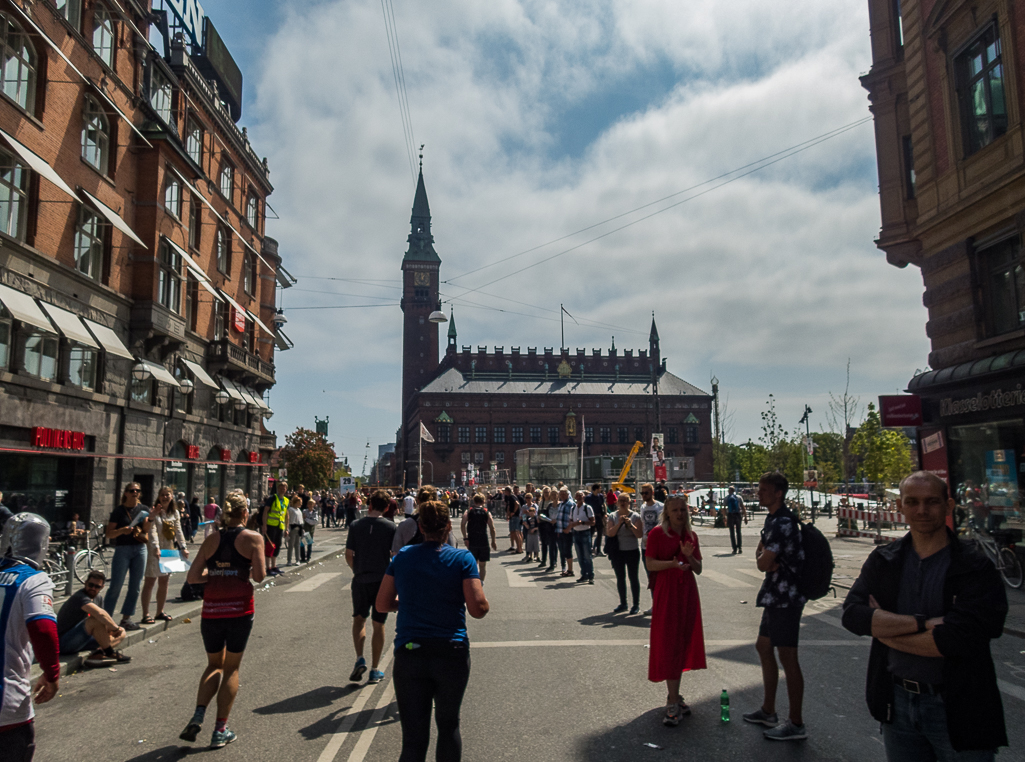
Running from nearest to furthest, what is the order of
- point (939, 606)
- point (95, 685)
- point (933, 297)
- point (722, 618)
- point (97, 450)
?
point (939, 606) < point (95, 685) < point (722, 618) < point (933, 297) < point (97, 450)

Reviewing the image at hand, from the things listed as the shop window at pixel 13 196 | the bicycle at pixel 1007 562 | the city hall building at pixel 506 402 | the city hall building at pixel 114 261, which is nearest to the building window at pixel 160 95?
the city hall building at pixel 114 261

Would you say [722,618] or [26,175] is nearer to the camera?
[722,618]

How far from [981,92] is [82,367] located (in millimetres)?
21919

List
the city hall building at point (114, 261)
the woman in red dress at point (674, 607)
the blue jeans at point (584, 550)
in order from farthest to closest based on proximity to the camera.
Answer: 1. the city hall building at point (114, 261)
2. the blue jeans at point (584, 550)
3. the woman in red dress at point (674, 607)

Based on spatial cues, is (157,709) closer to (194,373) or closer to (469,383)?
(194,373)

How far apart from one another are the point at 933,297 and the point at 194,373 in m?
22.8

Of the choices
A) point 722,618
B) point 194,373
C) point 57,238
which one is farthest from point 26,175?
point 722,618

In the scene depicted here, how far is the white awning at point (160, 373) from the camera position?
22703 millimetres

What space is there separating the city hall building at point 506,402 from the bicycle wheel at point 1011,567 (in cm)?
8810

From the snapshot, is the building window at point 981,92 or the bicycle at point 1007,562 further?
the building window at point 981,92

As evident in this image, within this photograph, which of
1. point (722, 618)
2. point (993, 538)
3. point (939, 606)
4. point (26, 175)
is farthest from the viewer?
point (26, 175)

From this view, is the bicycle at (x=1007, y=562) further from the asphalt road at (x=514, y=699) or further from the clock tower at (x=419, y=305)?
the clock tower at (x=419, y=305)

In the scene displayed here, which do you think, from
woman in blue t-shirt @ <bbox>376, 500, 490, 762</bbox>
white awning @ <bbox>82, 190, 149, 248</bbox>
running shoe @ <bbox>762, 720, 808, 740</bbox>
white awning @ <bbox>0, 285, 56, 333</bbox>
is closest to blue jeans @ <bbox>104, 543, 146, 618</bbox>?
woman in blue t-shirt @ <bbox>376, 500, 490, 762</bbox>

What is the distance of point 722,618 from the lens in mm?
10438
